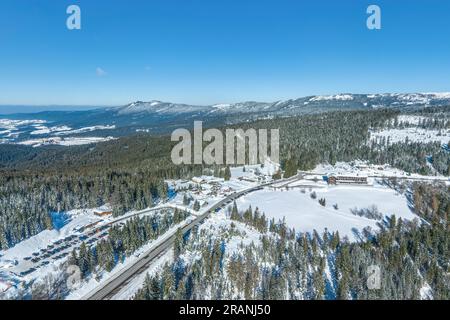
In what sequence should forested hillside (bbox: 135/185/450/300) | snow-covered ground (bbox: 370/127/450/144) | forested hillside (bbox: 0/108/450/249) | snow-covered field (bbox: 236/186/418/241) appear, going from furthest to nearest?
snow-covered ground (bbox: 370/127/450/144), forested hillside (bbox: 0/108/450/249), snow-covered field (bbox: 236/186/418/241), forested hillside (bbox: 135/185/450/300)

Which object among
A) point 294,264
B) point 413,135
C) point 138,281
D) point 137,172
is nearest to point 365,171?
point 413,135

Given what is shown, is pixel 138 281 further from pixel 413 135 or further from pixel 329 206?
pixel 413 135

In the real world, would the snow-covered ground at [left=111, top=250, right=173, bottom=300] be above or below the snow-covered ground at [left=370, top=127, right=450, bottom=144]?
below

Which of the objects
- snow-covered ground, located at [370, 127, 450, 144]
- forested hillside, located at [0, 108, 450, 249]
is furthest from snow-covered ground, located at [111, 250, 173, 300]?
snow-covered ground, located at [370, 127, 450, 144]

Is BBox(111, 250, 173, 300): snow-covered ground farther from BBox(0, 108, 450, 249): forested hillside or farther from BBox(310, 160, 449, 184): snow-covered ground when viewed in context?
BBox(310, 160, 449, 184): snow-covered ground

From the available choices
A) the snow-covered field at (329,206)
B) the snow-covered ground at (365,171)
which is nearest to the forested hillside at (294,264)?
the snow-covered field at (329,206)

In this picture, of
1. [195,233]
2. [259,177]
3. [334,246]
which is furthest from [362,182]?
[195,233]

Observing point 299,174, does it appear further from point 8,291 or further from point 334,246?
point 8,291

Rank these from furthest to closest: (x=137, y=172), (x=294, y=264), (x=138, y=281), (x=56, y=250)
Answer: (x=137, y=172)
(x=56, y=250)
(x=294, y=264)
(x=138, y=281)

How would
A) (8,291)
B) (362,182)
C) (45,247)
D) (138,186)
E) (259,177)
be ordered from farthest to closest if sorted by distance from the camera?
(259,177), (362,182), (138,186), (45,247), (8,291)
